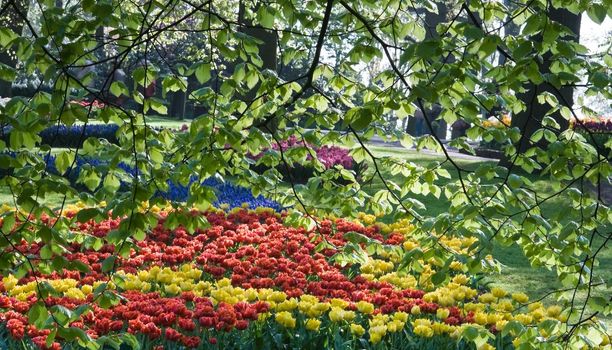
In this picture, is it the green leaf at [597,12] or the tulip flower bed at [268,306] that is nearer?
the green leaf at [597,12]

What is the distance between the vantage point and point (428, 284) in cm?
548

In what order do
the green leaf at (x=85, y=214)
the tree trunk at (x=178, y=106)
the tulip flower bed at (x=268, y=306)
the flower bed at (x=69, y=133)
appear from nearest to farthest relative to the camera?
the green leaf at (x=85, y=214) < the tulip flower bed at (x=268, y=306) < the flower bed at (x=69, y=133) < the tree trunk at (x=178, y=106)

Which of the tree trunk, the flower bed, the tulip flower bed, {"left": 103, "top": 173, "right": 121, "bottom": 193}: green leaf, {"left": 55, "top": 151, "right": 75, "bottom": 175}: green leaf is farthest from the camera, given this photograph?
the tree trunk

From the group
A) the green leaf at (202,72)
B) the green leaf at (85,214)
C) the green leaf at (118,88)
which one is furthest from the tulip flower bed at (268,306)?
the green leaf at (202,72)

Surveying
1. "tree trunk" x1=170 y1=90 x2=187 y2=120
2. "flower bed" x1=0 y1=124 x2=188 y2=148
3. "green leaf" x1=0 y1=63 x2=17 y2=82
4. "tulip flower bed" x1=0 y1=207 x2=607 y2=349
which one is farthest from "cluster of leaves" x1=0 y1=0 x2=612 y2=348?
"tree trunk" x1=170 y1=90 x2=187 y2=120

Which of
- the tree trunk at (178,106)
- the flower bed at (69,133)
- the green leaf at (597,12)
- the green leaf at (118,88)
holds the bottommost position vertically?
the green leaf at (597,12)

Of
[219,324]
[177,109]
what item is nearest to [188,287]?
[219,324]

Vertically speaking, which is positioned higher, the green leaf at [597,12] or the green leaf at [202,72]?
the green leaf at [202,72]

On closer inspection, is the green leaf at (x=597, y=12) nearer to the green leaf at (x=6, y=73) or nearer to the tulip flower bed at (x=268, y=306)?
the tulip flower bed at (x=268, y=306)

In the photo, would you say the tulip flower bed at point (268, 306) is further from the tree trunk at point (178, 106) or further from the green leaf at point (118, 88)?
the tree trunk at point (178, 106)

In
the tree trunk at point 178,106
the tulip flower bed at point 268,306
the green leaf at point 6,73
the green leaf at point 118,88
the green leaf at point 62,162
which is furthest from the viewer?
the tree trunk at point 178,106

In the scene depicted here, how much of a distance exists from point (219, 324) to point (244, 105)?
1.18 m

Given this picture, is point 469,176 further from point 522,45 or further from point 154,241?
point 154,241

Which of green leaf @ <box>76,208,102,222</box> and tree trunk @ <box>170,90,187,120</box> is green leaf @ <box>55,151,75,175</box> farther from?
tree trunk @ <box>170,90,187,120</box>
